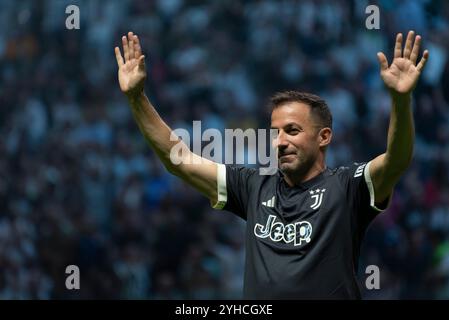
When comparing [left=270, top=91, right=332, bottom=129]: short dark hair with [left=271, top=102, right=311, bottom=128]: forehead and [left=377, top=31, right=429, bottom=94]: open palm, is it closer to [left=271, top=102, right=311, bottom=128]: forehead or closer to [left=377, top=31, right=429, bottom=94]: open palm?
[left=271, top=102, right=311, bottom=128]: forehead

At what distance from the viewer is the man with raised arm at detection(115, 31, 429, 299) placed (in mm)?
4328

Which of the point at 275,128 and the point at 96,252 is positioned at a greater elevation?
the point at 275,128

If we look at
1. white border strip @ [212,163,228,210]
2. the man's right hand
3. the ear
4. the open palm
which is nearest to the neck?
the ear

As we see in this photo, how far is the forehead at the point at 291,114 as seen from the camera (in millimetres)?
4719

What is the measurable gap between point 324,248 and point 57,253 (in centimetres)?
635

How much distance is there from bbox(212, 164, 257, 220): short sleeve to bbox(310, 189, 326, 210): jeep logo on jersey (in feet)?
1.31

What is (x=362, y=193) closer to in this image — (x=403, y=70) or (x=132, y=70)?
(x=403, y=70)

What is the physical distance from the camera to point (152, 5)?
36.3ft

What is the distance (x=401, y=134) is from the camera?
4277 mm

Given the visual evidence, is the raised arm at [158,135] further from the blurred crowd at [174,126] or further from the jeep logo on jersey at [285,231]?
the blurred crowd at [174,126]

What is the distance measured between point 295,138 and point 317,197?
338 mm

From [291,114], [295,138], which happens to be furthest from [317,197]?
[291,114]
